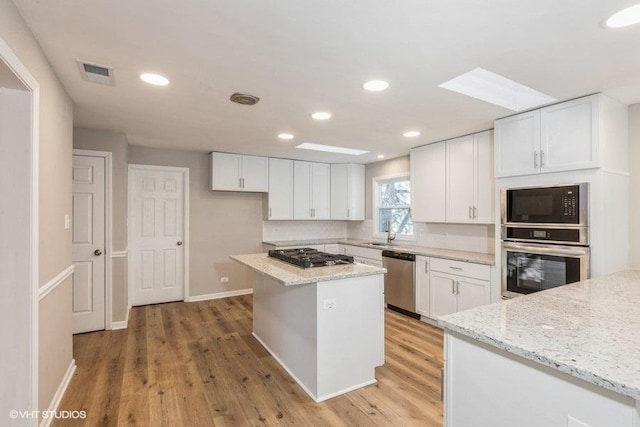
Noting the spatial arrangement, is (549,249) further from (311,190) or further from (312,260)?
(311,190)

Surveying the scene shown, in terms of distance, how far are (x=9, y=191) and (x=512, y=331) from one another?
7.89 ft

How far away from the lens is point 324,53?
1.83 meters

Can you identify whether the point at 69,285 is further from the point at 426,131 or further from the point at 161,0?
the point at 426,131

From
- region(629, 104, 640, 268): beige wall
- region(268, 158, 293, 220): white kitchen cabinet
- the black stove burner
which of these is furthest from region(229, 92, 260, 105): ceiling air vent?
region(629, 104, 640, 268): beige wall

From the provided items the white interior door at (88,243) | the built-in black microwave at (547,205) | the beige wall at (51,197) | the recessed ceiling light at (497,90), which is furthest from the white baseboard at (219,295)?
the recessed ceiling light at (497,90)

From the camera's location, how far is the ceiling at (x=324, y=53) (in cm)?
145

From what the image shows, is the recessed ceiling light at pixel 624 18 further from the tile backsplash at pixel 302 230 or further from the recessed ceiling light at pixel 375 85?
the tile backsplash at pixel 302 230

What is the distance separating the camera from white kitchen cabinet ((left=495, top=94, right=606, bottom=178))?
8.04 feet

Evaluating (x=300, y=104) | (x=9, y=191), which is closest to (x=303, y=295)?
(x=300, y=104)

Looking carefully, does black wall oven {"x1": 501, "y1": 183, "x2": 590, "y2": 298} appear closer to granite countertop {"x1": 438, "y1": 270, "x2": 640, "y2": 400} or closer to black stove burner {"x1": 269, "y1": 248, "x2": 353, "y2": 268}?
granite countertop {"x1": 438, "y1": 270, "x2": 640, "y2": 400}

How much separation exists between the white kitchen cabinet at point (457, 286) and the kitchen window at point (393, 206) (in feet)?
3.79

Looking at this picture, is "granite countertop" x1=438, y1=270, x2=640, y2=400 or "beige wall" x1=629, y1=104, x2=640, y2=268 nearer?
"granite countertop" x1=438, y1=270, x2=640, y2=400

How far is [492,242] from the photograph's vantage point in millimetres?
3770

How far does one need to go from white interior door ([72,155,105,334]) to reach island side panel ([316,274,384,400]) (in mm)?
2807
